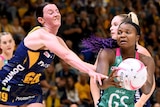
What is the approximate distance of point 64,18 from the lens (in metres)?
12.2

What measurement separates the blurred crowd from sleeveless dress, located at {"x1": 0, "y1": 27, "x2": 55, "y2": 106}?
336 centimetres

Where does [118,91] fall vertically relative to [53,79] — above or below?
above

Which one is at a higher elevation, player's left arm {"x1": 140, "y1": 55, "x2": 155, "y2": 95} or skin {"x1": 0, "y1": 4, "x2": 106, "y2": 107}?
skin {"x1": 0, "y1": 4, "x2": 106, "y2": 107}

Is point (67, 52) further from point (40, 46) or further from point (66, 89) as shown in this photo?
point (66, 89)

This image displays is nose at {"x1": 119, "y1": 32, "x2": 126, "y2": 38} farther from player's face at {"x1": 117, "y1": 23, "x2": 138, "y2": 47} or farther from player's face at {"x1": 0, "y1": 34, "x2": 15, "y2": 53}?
player's face at {"x1": 0, "y1": 34, "x2": 15, "y2": 53}

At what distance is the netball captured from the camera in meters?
3.90

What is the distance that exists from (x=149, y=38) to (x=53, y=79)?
3845 mm

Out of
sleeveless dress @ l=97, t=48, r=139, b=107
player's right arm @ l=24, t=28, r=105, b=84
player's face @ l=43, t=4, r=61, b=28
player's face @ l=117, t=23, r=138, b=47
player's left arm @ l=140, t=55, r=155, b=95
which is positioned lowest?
sleeveless dress @ l=97, t=48, r=139, b=107

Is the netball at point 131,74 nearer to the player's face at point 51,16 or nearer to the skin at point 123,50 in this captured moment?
the skin at point 123,50

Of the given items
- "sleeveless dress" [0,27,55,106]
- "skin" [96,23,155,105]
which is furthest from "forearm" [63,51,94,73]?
"sleeveless dress" [0,27,55,106]

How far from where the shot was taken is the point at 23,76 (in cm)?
537

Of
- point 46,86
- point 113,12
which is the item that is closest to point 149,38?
point 113,12

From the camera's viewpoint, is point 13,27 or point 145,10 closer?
point 13,27

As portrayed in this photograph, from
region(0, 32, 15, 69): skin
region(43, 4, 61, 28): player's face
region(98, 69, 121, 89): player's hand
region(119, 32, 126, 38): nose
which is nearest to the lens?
region(98, 69, 121, 89): player's hand
